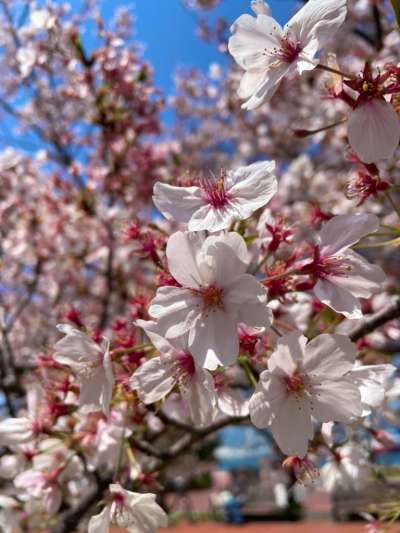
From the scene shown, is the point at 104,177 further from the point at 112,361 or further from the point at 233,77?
the point at 233,77

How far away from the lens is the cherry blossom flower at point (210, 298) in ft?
3.12

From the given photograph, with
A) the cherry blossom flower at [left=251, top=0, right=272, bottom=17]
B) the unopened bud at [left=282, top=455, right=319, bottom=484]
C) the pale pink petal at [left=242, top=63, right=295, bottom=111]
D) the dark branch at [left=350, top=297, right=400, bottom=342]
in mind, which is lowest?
the unopened bud at [left=282, top=455, right=319, bottom=484]

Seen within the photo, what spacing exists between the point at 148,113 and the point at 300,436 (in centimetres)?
345

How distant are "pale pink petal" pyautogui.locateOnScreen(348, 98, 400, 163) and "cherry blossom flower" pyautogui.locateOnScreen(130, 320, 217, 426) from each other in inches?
21.6

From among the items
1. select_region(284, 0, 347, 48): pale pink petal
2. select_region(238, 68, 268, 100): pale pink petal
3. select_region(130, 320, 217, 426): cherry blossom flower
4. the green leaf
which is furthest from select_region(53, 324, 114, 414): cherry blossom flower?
the green leaf

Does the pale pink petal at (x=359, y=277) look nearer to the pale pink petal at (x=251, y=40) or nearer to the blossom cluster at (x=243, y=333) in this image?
the blossom cluster at (x=243, y=333)

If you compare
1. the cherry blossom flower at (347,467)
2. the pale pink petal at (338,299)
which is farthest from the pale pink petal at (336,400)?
the cherry blossom flower at (347,467)

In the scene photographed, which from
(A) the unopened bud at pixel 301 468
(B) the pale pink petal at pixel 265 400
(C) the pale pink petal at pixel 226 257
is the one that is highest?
(C) the pale pink petal at pixel 226 257

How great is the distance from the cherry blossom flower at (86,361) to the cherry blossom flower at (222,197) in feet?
1.24

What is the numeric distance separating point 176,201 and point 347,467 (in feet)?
4.28

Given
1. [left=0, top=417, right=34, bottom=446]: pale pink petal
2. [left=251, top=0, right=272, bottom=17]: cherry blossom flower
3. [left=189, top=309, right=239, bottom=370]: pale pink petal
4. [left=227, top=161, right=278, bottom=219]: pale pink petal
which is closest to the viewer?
[left=189, top=309, right=239, bottom=370]: pale pink petal

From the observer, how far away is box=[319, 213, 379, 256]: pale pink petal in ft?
3.42

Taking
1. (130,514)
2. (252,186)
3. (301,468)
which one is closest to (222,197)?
(252,186)

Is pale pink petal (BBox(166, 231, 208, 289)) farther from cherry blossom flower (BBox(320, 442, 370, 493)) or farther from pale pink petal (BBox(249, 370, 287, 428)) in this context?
cherry blossom flower (BBox(320, 442, 370, 493))
